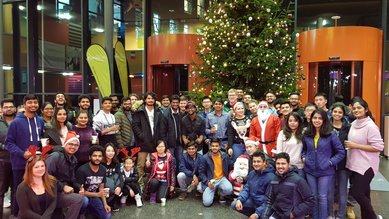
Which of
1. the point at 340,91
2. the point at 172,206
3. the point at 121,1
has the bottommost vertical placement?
the point at 172,206

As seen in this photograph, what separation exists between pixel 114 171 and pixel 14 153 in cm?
143

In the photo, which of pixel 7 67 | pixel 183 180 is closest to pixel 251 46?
pixel 183 180

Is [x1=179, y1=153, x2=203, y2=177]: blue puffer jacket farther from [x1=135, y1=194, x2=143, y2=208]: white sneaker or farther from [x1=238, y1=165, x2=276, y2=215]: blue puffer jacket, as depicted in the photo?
[x1=238, y1=165, x2=276, y2=215]: blue puffer jacket

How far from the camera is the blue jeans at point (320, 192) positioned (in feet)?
13.5

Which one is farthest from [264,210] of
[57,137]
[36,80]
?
[36,80]

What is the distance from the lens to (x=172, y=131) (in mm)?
5902

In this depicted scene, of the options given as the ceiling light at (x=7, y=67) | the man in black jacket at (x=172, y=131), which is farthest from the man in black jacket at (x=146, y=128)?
the ceiling light at (x=7, y=67)

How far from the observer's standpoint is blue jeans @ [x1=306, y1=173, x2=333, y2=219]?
410 cm

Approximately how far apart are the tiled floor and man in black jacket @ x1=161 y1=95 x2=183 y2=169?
96 centimetres

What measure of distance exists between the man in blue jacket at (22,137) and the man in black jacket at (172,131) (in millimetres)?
2154

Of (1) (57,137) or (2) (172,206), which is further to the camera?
(2) (172,206)

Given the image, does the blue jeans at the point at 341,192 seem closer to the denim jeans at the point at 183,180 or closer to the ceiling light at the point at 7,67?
the denim jeans at the point at 183,180

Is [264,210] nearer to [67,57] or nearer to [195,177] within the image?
[195,177]

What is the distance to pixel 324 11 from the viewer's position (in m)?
10.2
